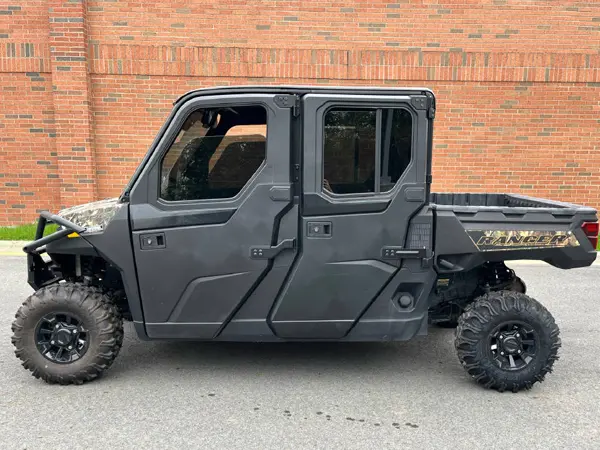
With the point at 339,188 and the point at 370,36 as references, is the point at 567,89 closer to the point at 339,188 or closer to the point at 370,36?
the point at 370,36

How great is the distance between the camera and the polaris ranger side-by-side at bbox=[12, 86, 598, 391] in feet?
10.7

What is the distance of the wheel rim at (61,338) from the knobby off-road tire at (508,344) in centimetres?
269

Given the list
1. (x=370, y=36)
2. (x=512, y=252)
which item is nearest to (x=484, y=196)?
(x=512, y=252)

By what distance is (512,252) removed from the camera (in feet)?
11.3

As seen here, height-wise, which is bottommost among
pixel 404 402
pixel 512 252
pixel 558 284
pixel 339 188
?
pixel 558 284

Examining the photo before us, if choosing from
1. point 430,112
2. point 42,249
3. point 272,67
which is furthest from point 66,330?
point 272,67

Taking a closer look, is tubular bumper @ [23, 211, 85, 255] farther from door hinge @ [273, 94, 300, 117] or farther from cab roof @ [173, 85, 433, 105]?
door hinge @ [273, 94, 300, 117]

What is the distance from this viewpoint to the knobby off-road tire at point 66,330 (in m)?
3.35

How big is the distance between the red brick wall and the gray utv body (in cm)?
569

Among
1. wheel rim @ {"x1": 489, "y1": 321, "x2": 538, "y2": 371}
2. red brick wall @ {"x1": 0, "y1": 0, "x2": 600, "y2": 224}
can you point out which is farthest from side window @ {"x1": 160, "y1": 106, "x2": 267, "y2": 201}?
red brick wall @ {"x1": 0, "y1": 0, "x2": 600, "y2": 224}

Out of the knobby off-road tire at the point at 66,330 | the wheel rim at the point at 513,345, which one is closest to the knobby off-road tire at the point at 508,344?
the wheel rim at the point at 513,345

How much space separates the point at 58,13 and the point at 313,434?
8.38 m

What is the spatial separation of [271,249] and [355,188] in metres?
0.71

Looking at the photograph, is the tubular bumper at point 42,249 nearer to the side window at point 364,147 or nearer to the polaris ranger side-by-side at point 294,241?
the polaris ranger side-by-side at point 294,241
